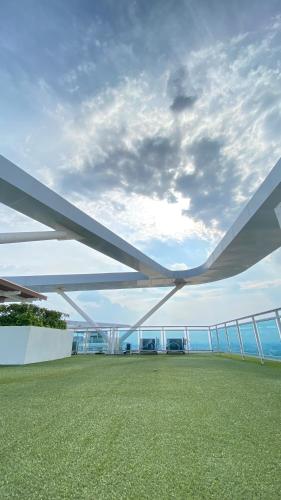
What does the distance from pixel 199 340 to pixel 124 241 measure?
7.07 metres

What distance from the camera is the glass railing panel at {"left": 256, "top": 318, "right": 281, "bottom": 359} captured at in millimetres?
5152

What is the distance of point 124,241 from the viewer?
29.7 ft

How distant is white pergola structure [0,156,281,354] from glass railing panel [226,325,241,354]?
292 centimetres

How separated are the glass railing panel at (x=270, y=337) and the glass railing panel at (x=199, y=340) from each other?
6.34 m

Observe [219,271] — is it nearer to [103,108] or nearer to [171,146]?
[171,146]

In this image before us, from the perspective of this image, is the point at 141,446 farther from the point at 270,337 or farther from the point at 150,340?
the point at 150,340

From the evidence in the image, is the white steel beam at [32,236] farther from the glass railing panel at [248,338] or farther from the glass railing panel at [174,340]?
the glass railing panel at [174,340]

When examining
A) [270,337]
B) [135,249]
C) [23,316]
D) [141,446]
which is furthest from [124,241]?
[141,446]

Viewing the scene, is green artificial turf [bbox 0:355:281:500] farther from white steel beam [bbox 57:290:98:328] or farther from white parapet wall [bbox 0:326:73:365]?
white steel beam [bbox 57:290:98:328]

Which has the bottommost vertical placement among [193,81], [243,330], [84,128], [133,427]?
[133,427]

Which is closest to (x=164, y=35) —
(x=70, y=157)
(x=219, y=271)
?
(x=70, y=157)

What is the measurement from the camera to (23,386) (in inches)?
124

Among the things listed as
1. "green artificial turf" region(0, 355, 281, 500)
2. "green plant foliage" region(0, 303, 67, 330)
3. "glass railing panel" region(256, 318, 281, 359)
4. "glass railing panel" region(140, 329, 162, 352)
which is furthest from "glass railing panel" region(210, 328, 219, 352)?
"green artificial turf" region(0, 355, 281, 500)

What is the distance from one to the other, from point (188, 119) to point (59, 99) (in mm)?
3344
